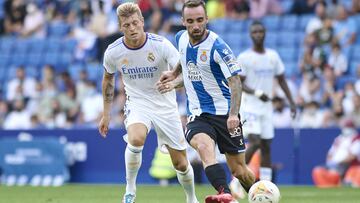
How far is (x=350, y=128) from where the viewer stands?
1852 cm

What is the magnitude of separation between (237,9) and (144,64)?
40.7 ft

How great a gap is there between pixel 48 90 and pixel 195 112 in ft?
40.2

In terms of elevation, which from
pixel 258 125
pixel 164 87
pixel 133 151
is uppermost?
pixel 164 87

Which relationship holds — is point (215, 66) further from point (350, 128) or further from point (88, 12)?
point (88, 12)

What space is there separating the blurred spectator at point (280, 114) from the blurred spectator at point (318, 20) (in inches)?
95.2

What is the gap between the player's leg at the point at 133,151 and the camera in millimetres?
11281

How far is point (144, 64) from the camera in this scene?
455 inches

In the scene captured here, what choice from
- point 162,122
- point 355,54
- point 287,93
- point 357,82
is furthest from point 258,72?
point 355,54

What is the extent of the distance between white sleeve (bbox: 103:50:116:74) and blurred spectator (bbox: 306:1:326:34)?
10542 millimetres

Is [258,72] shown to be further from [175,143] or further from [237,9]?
[237,9]

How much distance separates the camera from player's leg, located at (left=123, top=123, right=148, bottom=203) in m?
11.3

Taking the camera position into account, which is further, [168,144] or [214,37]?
[168,144]

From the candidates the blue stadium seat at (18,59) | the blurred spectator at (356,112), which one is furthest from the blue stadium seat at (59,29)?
the blurred spectator at (356,112)

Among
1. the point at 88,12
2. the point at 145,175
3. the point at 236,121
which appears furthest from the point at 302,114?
the point at 236,121
